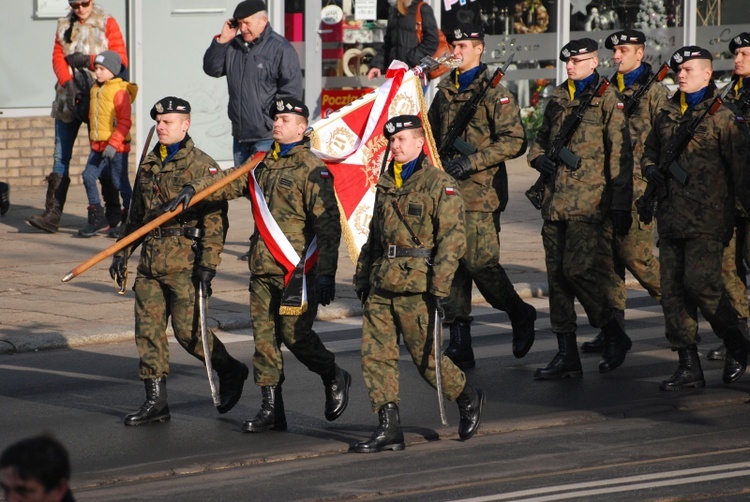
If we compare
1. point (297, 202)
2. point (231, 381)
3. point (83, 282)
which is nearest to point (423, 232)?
point (297, 202)

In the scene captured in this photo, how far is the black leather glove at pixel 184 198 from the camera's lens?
322 inches

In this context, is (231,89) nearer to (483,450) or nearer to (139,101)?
(139,101)

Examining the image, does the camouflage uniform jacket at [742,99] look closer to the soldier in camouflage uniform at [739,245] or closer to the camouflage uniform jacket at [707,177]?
the soldier in camouflage uniform at [739,245]

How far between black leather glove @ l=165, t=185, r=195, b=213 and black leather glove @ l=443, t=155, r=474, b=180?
200cm

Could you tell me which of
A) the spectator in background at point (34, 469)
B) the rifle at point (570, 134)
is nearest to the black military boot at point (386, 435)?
the rifle at point (570, 134)

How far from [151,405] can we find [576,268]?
2910 millimetres

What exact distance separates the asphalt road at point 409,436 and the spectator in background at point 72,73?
4647 mm

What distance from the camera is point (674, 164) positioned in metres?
9.12

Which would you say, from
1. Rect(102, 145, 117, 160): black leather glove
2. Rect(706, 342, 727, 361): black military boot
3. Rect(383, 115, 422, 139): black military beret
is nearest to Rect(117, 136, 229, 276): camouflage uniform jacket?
Rect(383, 115, 422, 139): black military beret

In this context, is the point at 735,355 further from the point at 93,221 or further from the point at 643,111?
the point at 93,221

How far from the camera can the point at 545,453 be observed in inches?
302

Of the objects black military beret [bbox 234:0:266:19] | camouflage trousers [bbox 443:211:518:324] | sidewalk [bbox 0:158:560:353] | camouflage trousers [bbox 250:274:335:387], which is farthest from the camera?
black military beret [bbox 234:0:266:19]

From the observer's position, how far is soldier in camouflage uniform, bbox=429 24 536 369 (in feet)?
32.3

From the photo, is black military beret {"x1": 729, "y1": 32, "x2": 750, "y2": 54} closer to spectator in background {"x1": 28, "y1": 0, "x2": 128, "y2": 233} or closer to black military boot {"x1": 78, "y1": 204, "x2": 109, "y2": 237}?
spectator in background {"x1": 28, "y1": 0, "x2": 128, "y2": 233}
